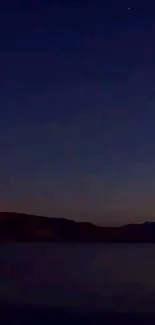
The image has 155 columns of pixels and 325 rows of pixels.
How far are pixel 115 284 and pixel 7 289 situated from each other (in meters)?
2.90

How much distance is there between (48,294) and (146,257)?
13172 mm

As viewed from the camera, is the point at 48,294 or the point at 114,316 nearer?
the point at 114,316

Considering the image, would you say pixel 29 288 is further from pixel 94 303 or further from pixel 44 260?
pixel 44 260

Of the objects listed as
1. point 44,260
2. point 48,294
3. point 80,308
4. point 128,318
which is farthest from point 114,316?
point 44,260

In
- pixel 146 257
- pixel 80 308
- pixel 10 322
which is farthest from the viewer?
pixel 146 257

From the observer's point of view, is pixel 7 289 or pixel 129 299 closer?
pixel 129 299

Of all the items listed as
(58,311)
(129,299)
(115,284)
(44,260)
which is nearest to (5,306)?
(58,311)

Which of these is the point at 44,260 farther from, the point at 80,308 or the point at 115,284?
the point at 80,308

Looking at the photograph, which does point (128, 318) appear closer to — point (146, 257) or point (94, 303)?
point (94, 303)

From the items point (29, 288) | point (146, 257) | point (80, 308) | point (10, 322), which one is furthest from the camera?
point (146, 257)

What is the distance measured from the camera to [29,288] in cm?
1135

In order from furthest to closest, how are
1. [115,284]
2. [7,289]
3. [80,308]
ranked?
[115,284], [7,289], [80,308]

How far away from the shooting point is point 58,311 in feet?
27.9

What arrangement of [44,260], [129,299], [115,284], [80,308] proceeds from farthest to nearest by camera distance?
[44,260], [115,284], [129,299], [80,308]
